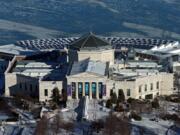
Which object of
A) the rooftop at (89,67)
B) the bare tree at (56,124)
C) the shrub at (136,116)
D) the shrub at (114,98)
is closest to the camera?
the bare tree at (56,124)

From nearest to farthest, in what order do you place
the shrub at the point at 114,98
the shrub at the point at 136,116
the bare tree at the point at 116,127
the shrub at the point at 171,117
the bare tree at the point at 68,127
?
the bare tree at the point at 116,127 < the bare tree at the point at 68,127 < the shrub at the point at 136,116 < the shrub at the point at 171,117 < the shrub at the point at 114,98

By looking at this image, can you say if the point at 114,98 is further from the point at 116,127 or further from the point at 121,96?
the point at 116,127

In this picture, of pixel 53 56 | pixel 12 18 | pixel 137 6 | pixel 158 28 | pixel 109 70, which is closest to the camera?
pixel 109 70

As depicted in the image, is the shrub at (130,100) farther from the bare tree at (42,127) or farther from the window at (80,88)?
Result: the bare tree at (42,127)

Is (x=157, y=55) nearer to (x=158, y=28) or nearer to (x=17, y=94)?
(x=17, y=94)

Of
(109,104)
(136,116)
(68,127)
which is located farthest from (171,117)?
(68,127)

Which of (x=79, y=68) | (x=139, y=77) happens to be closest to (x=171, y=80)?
(x=139, y=77)

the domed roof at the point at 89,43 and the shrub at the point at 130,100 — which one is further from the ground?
the domed roof at the point at 89,43

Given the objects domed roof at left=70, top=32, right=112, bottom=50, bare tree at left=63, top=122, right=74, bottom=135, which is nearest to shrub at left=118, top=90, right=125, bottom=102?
domed roof at left=70, top=32, right=112, bottom=50

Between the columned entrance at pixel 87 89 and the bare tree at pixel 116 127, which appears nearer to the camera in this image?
the bare tree at pixel 116 127

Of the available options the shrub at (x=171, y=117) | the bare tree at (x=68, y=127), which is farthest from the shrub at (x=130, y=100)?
the bare tree at (x=68, y=127)

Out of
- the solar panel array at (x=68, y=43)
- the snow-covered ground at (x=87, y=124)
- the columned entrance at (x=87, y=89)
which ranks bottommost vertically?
the snow-covered ground at (x=87, y=124)
